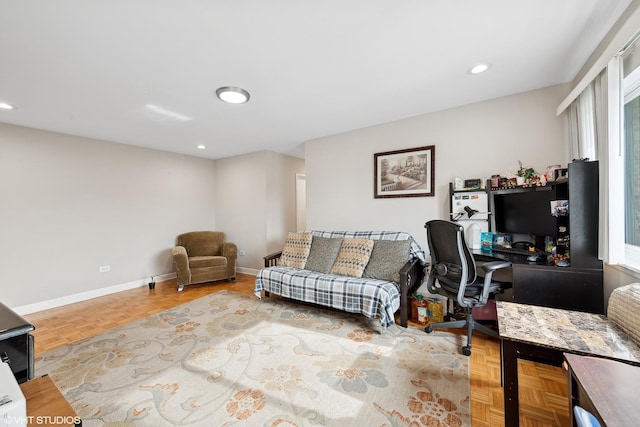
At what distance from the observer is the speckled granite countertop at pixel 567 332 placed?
1060 millimetres

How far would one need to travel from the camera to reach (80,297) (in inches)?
144

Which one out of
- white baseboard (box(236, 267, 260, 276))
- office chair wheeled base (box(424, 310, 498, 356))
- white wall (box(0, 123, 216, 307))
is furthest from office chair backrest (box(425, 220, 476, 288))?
white wall (box(0, 123, 216, 307))

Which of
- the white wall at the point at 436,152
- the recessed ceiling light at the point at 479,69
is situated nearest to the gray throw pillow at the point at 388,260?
the white wall at the point at 436,152

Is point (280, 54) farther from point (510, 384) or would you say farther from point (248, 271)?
point (248, 271)

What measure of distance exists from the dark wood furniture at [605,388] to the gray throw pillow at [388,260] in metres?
1.86

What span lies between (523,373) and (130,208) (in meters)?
5.26

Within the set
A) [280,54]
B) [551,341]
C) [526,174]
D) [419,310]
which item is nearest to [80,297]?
[280,54]

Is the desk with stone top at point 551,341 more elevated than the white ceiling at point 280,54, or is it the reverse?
the white ceiling at point 280,54

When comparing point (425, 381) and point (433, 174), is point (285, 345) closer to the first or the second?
point (425, 381)

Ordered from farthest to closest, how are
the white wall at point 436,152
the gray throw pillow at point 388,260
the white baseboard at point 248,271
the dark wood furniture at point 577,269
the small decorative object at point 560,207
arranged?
1. the white baseboard at point 248,271
2. the gray throw pillow at point 388,260
3. the white wall at point 436,152
4. the small decorative object at point 560,207
5. the dark wood furniture at point 577,269

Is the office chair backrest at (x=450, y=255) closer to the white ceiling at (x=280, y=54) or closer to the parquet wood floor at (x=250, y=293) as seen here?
the parquet wood floor at (x=250, y=293)

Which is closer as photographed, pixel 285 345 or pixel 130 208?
pixel 285 345

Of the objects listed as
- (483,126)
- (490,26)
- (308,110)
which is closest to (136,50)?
(308,110)

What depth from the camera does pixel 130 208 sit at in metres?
4.18
